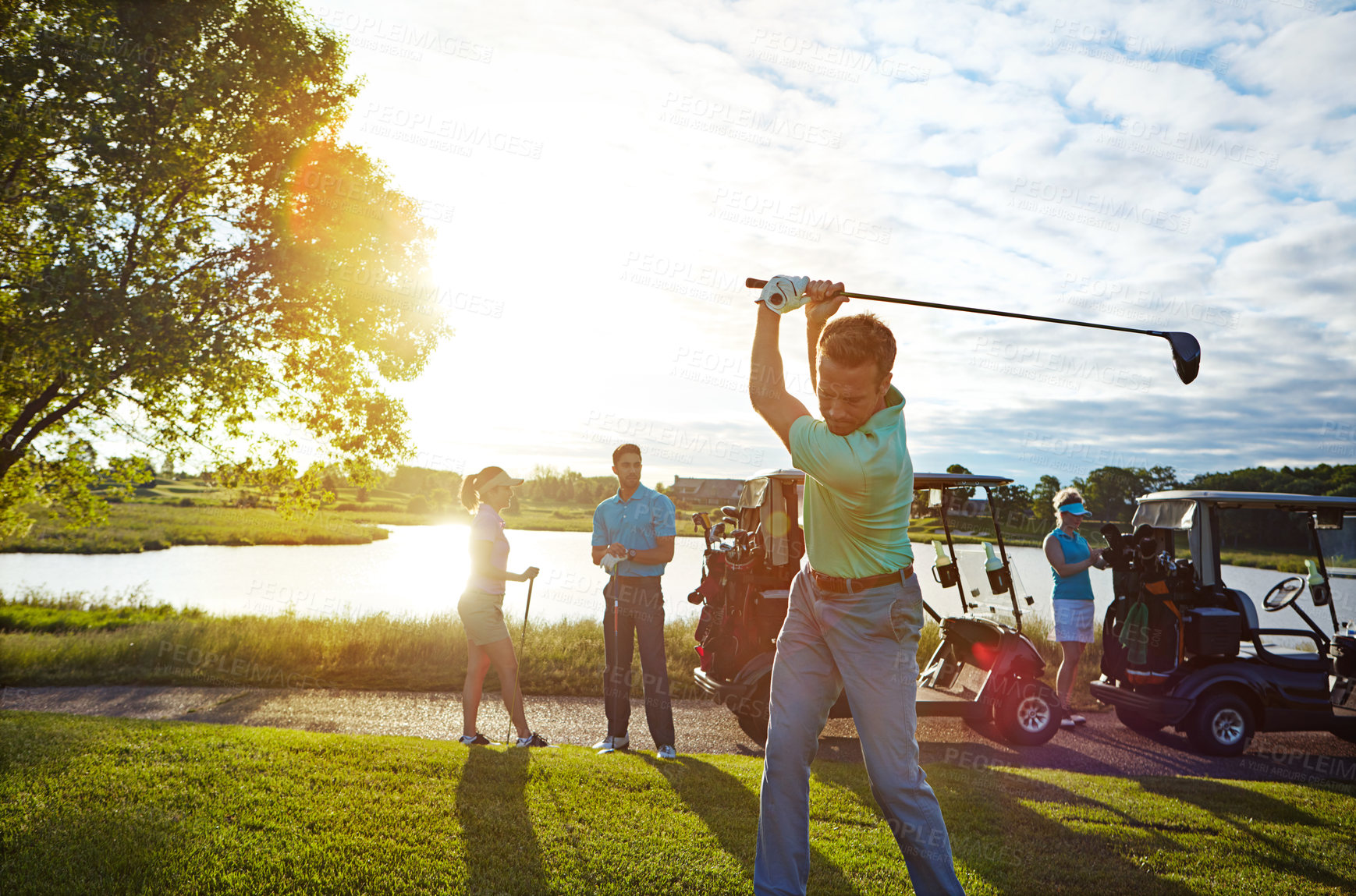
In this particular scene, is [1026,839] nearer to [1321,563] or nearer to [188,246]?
[1321,563]

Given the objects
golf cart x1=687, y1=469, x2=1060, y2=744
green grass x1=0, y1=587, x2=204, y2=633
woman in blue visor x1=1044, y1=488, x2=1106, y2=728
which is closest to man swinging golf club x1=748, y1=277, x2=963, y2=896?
golf cart x1=687, y1=469, x2=1060, y2=744

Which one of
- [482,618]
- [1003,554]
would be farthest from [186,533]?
[1003,554]

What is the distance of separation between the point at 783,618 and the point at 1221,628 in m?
4.08

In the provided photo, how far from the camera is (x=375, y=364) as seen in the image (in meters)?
14.2

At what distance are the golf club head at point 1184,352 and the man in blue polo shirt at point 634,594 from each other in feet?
11.8

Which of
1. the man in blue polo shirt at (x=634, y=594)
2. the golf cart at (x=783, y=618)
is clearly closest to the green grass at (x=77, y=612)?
the man in blue polo shirt at (x=634, y=594)

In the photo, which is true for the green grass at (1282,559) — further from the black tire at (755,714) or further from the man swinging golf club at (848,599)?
the man swinging golf club at (848,599)

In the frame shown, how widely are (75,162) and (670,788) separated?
9.98m

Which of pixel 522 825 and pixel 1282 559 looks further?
pixel 1282 559

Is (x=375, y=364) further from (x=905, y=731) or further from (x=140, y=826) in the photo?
(x=905, y=731)

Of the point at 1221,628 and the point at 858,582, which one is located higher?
the point at 858,582

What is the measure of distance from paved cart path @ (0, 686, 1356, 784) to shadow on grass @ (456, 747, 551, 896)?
2.22 meters

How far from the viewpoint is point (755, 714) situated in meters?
6.53

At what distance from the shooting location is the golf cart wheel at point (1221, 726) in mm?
6793
